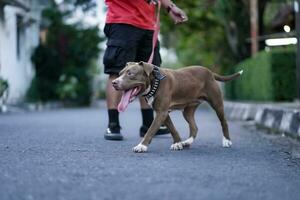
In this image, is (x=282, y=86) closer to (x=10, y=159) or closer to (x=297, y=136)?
(x=297, y=136)

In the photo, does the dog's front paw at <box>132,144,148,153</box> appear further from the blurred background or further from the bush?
the bush

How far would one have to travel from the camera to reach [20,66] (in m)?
22.2

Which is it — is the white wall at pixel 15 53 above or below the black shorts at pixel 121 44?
below

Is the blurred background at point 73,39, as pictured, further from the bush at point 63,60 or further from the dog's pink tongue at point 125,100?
the dog's pink tongue at point 125,100

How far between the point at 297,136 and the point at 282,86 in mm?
6444

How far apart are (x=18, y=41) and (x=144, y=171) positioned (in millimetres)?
18988

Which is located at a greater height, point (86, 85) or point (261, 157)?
point (261, 157)

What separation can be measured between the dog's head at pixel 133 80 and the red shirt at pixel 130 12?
1300mm

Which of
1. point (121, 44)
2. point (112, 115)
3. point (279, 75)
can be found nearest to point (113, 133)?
point (112, 115)

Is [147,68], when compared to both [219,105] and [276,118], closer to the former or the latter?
[219,105]

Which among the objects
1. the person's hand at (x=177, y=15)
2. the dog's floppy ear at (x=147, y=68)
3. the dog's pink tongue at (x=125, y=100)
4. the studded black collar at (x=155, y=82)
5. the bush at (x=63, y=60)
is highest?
the person's hand at (x=177, y=15)

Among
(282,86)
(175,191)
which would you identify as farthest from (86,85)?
(175,191)

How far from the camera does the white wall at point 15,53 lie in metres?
19.7

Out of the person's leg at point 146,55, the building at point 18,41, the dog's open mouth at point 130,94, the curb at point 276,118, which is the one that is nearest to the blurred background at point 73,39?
the building at point 18,41
